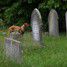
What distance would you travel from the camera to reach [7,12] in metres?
22.6

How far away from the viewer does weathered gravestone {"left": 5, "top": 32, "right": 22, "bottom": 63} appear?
33.8ft

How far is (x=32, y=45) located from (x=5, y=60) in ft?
12.0

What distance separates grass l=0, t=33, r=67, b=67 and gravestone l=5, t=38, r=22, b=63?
0.18 metres

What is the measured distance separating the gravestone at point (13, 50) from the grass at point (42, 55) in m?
0.18

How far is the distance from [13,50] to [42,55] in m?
1.58

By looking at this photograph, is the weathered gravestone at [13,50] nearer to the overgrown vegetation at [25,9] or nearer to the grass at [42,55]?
the grass at [42,55]

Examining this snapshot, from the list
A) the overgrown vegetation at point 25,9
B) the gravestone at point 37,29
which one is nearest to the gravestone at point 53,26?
the overgrown vegetation at point 25,9

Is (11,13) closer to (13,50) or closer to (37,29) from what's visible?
(37,29)

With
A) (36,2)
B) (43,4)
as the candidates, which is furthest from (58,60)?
(36,2)

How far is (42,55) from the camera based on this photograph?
39.5 ft

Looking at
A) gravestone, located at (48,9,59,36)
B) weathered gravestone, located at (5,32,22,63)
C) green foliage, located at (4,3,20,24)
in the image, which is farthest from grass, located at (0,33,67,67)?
green foliage, located at (4,3,20,24)

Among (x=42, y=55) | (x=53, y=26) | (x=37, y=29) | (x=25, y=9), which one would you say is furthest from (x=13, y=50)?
(x=25, y=9)

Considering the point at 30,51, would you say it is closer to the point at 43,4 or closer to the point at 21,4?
the point at 43,4

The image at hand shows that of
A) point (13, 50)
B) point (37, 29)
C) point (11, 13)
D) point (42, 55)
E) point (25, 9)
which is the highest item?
point (25, 9)
